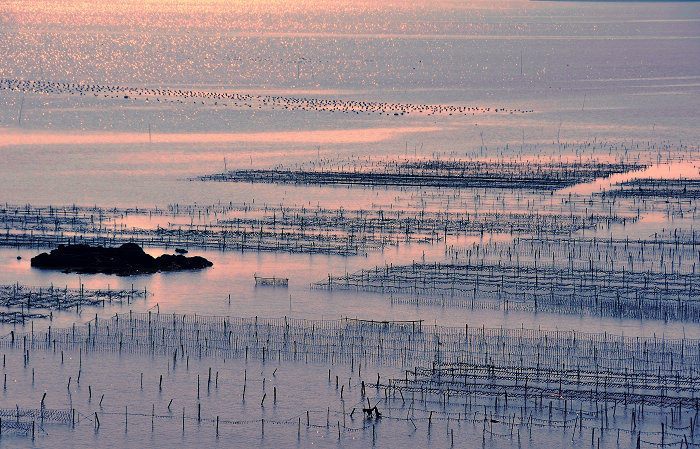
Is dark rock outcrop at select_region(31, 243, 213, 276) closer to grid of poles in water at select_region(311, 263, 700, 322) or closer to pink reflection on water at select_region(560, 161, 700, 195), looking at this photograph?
grid of poles in water at select_region(311, 263, 700, 322)

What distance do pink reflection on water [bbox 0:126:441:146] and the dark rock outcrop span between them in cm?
4616

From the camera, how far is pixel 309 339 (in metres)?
40.0

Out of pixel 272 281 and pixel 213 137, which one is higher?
pixel 213 137

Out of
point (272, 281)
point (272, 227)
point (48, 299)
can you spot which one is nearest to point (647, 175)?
point (272, 227)

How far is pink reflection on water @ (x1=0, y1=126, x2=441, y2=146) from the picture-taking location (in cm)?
9738

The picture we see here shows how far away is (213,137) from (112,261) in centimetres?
5166

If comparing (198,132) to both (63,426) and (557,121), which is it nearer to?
(557,121)

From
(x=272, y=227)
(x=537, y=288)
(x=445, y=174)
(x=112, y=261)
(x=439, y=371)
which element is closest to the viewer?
(x=439, y=371)

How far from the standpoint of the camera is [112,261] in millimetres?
50125

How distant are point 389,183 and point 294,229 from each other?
47.6 ft

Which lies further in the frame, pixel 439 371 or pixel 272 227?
pixel 272 227

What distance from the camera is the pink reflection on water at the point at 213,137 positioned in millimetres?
97375

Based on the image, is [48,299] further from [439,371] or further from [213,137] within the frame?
[213,137]

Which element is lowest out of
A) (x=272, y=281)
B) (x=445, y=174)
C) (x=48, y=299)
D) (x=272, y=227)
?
(x=48, y=299)
